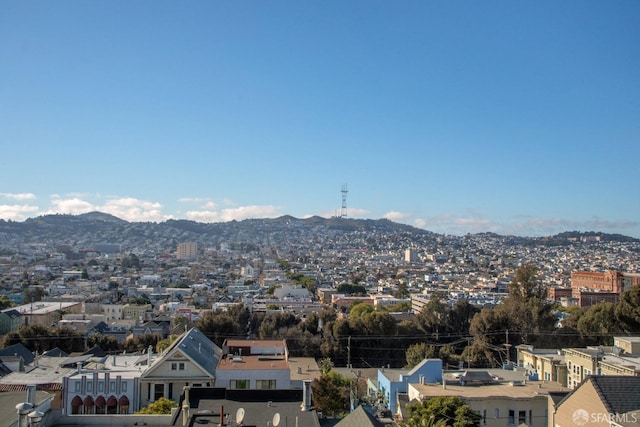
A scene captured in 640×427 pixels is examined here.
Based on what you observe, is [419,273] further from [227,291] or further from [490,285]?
[227,291]

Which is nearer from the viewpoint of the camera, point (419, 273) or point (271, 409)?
point (271, 409)

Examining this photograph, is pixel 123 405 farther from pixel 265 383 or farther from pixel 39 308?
pixel 39 308

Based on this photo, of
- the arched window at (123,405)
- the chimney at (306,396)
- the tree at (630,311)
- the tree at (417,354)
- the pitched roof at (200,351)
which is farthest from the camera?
the tree at (630,311)

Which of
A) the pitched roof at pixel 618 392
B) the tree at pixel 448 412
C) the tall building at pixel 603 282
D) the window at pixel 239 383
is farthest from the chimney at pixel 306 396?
the tall building at pixel 603 282

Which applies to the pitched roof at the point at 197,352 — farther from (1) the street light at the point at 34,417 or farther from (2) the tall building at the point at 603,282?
(2) the tall building at the point at 603,282

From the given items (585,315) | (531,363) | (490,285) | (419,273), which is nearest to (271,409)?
(531,363)

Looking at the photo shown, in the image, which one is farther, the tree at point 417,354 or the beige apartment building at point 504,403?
the tree at point 417,354
